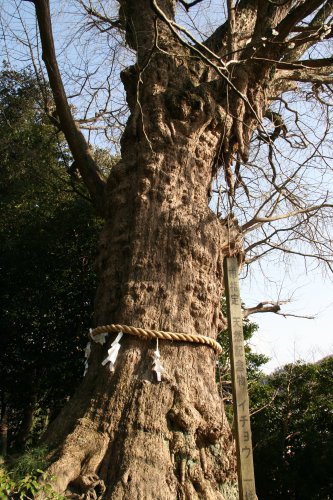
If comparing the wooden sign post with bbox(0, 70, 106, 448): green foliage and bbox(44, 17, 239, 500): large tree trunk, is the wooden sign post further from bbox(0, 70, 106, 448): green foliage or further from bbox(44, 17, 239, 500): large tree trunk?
bbox(0, 70, 106, 448): green foliage

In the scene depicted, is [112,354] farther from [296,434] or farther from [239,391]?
[296,434]

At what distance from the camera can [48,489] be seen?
8.14ft

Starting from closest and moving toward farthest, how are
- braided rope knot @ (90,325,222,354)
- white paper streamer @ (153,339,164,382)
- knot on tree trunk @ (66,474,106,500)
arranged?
knot on tree trunk @ (66,474,106,500) < white paper streamer @ (153,339,164,382) < braided rope knot @ (90,325,222,354)

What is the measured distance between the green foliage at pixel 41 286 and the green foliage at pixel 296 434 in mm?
3129

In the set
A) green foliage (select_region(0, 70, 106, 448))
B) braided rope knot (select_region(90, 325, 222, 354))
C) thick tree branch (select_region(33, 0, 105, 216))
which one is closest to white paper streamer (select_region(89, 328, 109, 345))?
braided rope knot (select_region(90, 325, 222, 354))

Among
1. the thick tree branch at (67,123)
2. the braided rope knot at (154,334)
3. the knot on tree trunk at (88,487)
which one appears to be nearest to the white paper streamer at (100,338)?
the braided rope knot at (154,334)

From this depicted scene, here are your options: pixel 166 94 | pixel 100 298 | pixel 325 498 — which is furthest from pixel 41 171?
pixel 325 498

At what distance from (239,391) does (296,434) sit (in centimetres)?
604

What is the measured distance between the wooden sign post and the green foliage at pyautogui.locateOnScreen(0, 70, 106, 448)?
3722 millimetres

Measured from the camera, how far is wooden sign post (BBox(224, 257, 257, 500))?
2.48m

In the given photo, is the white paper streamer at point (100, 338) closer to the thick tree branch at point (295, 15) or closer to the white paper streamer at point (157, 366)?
the white paper streamer at point (157, 366)

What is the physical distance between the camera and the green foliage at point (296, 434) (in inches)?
288

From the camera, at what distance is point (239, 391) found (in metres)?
2.65

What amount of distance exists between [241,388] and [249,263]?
353 centimetres
